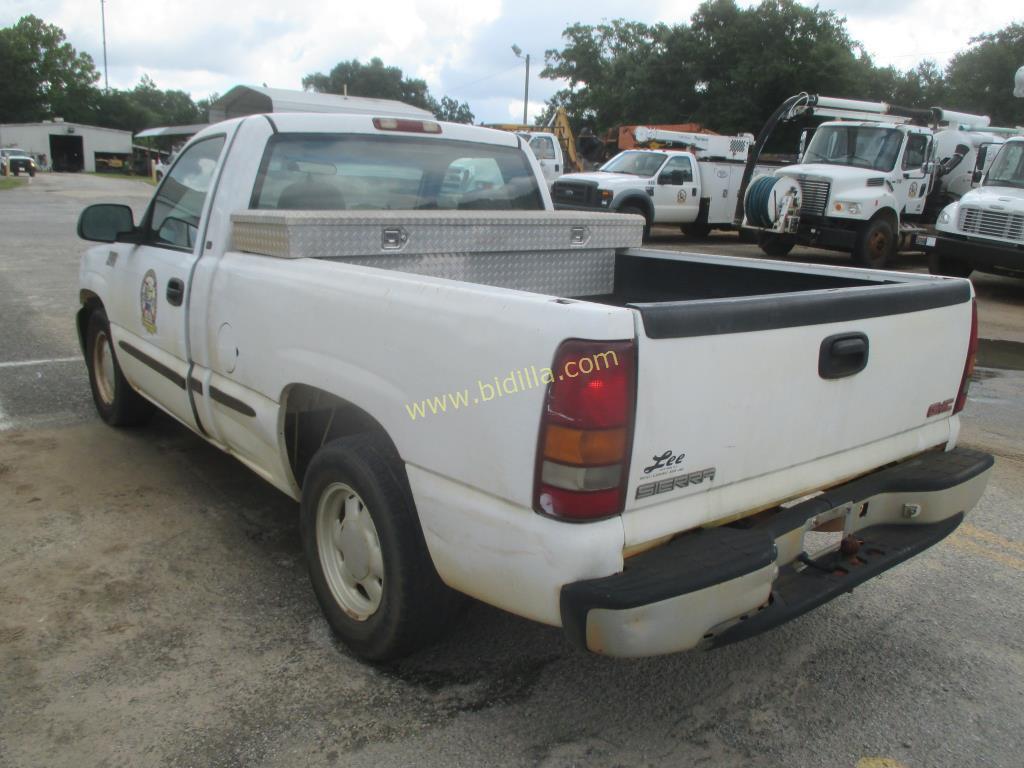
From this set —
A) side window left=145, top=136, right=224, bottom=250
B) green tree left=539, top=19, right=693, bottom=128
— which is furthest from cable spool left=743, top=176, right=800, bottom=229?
green tree left=539, top=19, right=693, bottom=128

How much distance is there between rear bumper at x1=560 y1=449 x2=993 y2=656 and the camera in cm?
206

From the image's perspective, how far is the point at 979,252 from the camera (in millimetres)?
12242

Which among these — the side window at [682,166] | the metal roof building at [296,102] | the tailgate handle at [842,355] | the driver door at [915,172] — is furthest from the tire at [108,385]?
the side window at [682,166]

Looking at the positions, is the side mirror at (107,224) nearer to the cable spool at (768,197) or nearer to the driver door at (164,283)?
the driver door at (164,283)

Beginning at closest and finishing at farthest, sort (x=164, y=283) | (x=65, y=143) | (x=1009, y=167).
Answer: (x=164, y=283) → (x=1009, y=167) → (x=65, y=143)

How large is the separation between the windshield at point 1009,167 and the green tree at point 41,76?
100557mm

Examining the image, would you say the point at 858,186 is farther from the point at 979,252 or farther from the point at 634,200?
the point at 634,200

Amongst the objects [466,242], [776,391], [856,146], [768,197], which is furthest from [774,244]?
[776,391]

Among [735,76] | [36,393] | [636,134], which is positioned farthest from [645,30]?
[36,393]

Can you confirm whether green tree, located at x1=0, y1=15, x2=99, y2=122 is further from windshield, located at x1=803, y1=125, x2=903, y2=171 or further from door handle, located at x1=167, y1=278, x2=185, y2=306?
door handle, located at x1=167, y1=278, x2=185, y2=306

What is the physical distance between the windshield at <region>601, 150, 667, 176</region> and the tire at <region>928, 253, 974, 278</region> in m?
6.89

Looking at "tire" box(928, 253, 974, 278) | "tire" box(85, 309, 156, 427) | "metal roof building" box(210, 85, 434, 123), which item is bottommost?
"tire" box(85, 309, 156, 427)

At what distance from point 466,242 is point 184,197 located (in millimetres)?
1469

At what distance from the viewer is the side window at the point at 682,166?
18797mm
